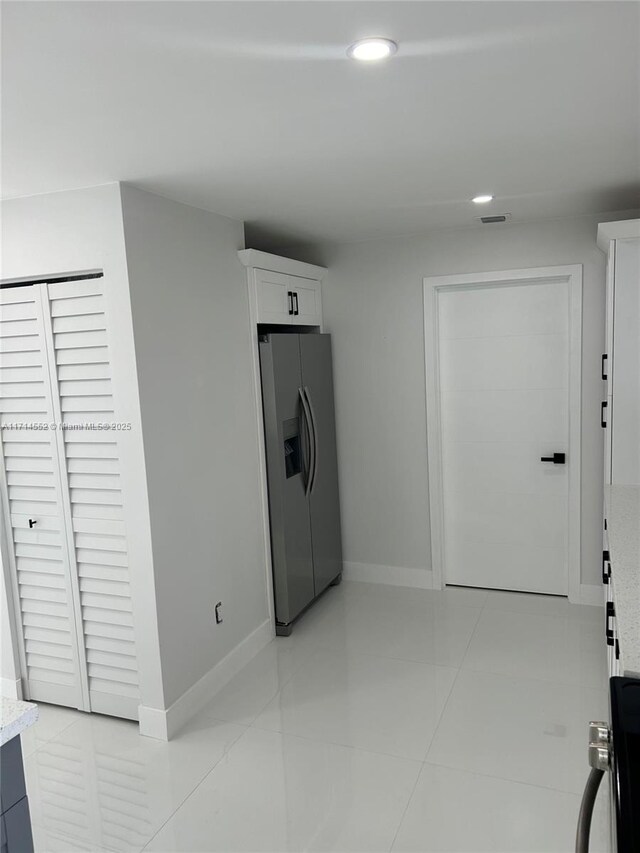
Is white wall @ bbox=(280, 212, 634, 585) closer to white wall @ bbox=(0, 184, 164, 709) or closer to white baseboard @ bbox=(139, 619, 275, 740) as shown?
white baseboard @ bbox=(139, 619, 275, 740)

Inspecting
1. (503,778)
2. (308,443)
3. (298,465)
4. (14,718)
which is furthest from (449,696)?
(14,718)

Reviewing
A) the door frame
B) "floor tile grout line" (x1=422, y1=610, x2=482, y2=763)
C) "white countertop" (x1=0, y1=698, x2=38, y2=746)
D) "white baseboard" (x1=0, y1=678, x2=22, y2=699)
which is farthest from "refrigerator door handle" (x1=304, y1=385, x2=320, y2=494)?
"white countertop" (x1=0, y1=698, x2=38, y2=746)

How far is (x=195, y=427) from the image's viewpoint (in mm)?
3201

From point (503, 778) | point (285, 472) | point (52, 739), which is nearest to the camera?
point (503, 778)

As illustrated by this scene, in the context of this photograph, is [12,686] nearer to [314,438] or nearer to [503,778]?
[314,438]

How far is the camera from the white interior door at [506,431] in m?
4.12

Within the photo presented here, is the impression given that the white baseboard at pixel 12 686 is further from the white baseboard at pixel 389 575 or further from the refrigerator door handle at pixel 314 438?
the white baseboard at pixel 389 575

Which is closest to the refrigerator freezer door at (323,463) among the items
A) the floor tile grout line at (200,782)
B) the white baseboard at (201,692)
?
the white baseboard at (201,692)

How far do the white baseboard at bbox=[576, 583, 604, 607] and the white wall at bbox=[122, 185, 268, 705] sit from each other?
81.8 inches

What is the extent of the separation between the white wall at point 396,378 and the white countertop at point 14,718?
10.9 feet

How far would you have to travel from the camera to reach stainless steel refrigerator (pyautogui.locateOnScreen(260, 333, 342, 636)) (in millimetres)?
3814

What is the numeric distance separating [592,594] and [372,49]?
3.64 meters

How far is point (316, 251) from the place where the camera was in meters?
4.57

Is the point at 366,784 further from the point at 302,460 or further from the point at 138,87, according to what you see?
the point at 138,87
